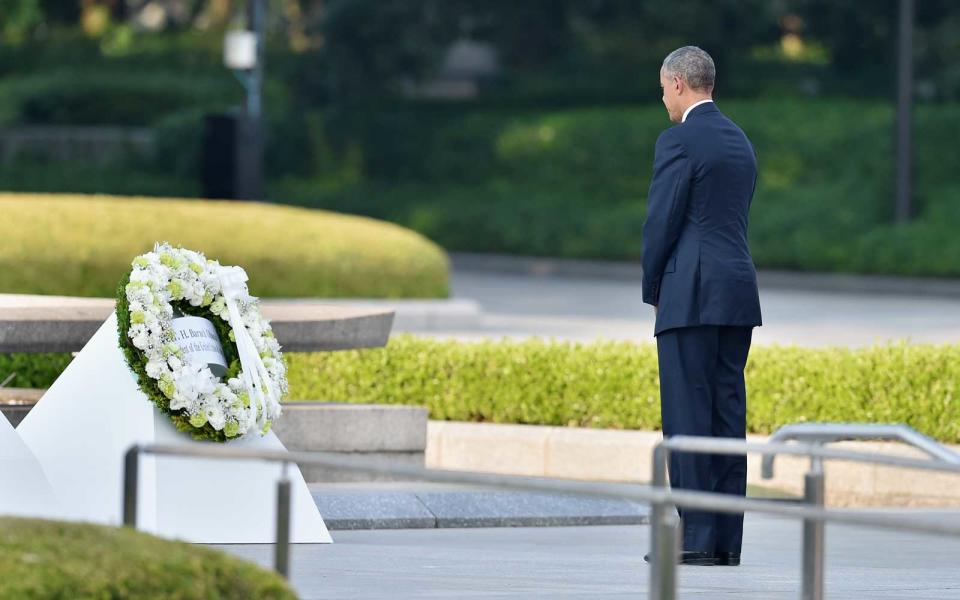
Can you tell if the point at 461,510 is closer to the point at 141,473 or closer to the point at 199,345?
the point at 199,345

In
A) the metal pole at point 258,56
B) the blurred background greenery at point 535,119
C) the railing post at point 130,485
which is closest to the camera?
the railing post at point 130,485

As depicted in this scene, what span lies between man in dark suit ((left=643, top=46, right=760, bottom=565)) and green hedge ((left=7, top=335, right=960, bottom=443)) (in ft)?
11.2

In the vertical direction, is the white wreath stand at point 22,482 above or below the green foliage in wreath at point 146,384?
below

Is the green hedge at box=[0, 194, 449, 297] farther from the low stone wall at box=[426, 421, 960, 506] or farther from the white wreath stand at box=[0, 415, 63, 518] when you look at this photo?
the white wreath stand at box=[0, 415, 63, 518]

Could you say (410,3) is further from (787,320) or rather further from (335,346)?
(335,346)

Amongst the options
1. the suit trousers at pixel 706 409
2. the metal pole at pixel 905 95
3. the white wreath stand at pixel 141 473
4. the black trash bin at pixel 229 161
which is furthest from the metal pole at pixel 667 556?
the metal pole at pixel 905 95

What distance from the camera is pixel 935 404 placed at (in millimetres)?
10664

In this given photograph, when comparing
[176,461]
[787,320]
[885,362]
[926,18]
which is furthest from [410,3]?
[176,461]

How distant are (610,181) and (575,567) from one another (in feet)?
83.5

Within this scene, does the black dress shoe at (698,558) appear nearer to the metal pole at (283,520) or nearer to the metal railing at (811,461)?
the metal railing at (811,461)

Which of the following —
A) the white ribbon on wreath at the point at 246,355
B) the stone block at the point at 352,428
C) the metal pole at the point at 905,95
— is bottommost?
the stone block at the point at 352,428

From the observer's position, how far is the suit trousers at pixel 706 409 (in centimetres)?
741

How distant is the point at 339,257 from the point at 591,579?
12.3 m

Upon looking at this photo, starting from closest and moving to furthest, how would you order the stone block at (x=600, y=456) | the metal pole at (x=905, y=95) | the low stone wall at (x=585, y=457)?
the low stone wall at (x=585, y=457) → the stone block at (x=600, y=456) → the metal pole at (x=905, y=95)
